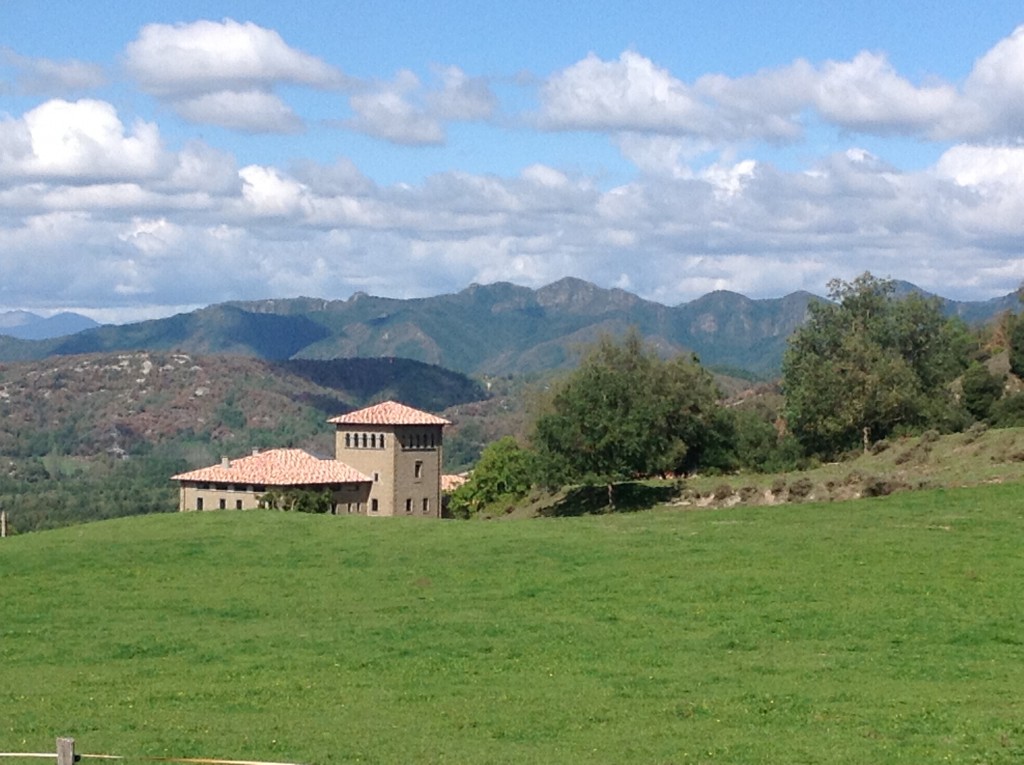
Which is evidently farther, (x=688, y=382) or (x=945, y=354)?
(x=945, y=354)

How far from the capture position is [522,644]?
28.4 m

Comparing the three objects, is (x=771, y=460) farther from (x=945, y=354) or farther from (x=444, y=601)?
(x=444, y=601)

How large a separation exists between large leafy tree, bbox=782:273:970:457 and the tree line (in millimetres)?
97

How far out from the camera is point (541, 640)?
28844mm

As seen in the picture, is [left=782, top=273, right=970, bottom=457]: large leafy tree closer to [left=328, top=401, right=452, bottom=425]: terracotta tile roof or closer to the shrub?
the shrub

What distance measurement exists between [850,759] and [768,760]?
106cm

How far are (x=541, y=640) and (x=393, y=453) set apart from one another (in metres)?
76.1

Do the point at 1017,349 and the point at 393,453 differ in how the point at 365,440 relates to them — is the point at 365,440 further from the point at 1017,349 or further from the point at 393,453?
the point at 1017,349

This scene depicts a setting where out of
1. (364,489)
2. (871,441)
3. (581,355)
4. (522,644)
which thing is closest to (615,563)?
(522,644)

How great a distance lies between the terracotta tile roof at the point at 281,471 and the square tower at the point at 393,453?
6.32 feet

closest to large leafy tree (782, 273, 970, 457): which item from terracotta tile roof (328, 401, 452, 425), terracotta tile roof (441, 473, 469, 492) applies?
terracotta tile roof (328, 401, 452, 425)

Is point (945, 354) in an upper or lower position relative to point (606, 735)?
upper

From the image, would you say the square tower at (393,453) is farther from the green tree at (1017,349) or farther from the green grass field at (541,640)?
the green grass field at (541,640)

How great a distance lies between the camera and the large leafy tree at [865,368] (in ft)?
273
